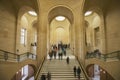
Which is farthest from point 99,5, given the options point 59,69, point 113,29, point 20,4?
point 20,4

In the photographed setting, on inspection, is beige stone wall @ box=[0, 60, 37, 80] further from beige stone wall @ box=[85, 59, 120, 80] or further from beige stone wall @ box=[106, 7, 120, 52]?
beige stone wall @ box=[106, 7, 120, 52]

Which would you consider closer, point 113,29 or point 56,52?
point 113,29

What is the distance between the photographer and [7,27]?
2042cm

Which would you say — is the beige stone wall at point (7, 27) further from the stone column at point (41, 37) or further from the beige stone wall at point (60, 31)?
the beige stone wall at point (60, 31)

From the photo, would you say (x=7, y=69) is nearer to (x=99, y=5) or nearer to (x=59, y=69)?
(x=59, y=69)

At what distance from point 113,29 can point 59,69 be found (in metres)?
8.09

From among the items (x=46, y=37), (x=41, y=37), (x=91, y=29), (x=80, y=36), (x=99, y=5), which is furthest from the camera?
(x=91, y=29)

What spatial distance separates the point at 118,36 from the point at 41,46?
32.5 feet

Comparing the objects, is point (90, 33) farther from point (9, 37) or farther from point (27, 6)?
point (9, 37)

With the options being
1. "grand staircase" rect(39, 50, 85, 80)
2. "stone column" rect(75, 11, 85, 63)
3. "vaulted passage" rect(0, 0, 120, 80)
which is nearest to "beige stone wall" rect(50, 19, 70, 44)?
"vaulted passage" rect(0, 0, 120, 80)

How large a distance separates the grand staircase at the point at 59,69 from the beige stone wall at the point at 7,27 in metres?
5.10

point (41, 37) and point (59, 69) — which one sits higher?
point (41, 37)

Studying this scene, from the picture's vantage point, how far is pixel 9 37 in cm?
2114

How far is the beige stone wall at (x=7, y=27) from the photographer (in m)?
18.9
